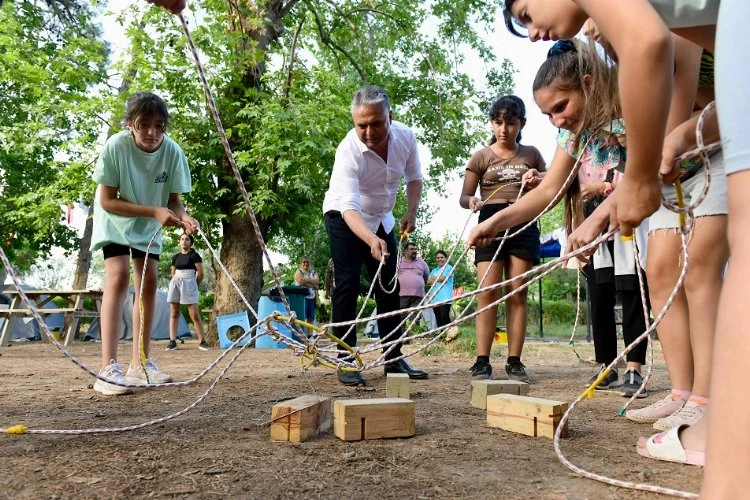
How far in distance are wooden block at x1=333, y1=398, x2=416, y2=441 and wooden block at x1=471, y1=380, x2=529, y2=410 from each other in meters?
0.63

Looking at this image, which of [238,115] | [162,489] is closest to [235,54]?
[238,115]

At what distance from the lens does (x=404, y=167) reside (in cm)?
376

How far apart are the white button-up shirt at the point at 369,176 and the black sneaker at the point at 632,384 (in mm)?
1478

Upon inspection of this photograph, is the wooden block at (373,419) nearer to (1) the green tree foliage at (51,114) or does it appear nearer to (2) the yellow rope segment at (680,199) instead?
(2) the yellow rope segment at (680,199)

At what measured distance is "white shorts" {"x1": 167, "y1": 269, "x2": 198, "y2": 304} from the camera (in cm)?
827

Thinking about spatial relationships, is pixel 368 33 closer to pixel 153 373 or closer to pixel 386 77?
pixel 386 77

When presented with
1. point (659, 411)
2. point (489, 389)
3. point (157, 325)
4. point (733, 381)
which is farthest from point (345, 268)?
point (157, 325)

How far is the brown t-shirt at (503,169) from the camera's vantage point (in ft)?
12.1

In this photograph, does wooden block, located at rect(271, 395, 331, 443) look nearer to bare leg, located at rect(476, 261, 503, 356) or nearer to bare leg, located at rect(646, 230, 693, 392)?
bare leg, located at rect(646, 230, 693, 392)

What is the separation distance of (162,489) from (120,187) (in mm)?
2096

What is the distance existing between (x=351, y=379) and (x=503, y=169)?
4.80 ft

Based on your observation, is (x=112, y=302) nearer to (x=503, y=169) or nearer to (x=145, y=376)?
(x=145, y=376)

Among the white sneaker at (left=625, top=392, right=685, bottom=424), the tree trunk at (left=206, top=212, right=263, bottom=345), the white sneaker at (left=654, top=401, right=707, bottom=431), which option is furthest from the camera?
the tree trunk at (left=206, top=212, right=263, bottom=345)

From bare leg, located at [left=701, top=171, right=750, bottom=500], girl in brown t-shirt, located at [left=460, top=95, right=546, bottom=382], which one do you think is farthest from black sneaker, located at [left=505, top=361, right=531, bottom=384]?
bare leg, located at [left=701, top=171, right=750, bottom=500]
